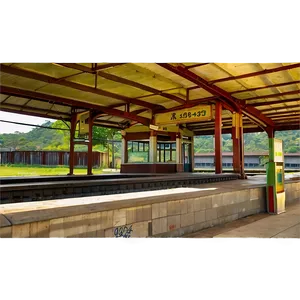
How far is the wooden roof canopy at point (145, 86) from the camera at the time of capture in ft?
32.2

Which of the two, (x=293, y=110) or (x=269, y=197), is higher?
(x=293, y=110)

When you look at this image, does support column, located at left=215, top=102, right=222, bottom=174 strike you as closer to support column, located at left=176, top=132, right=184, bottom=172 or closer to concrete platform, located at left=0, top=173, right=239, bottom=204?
concrete platform, located at left=0, top=173, right=239, bottom=204

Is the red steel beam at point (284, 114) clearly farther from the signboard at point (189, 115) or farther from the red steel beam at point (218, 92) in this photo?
the signboard at point (189, 115)

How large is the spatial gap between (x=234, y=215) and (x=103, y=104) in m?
10.6

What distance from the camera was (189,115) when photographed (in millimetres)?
14758

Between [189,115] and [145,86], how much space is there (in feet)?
10.6

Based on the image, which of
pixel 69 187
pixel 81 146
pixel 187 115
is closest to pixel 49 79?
pixel 69 187

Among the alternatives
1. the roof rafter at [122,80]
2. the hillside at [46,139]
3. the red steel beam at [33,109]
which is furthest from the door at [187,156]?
the hillside at [46,139]

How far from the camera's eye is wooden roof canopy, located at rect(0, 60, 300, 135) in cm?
982

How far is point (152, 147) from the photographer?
63.5 feet

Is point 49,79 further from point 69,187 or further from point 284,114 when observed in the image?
point 284,114

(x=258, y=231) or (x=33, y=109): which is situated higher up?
(x=33, y=109)
